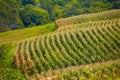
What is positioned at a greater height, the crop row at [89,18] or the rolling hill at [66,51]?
the rolling hill at [66,51]

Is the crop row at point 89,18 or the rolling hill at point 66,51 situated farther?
the crop row at point 89,18

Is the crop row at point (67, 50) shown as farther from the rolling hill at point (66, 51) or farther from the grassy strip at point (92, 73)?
the grassy strip at point (92, 73)

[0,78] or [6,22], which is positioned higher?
[0,78]

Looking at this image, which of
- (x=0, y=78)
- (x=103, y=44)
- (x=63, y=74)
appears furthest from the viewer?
(x=103, y=44)

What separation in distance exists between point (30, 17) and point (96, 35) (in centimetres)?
7252

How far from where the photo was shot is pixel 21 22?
10119 cm

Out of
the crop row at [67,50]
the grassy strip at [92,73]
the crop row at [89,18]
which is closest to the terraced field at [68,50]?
the crop row at [67,50]

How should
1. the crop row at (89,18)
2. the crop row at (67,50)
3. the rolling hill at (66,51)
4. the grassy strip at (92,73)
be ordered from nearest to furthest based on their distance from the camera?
the grassy strip at (92,73) < the rolling hill at (66,51) < the crop row at (67,50) < the crop row at (89,18)

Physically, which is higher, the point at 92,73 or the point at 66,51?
the point at 92,73

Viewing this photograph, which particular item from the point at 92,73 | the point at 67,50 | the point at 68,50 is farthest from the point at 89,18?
the point at 92,73

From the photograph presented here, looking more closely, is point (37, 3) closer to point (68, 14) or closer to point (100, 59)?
point (68, 14)

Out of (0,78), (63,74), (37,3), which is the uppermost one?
(63,74)

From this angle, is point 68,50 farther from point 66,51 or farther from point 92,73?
point 92,73

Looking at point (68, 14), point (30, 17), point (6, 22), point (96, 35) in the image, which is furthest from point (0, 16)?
point (96, 35)
